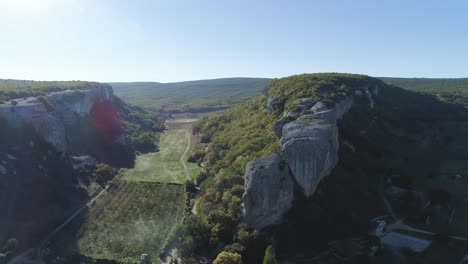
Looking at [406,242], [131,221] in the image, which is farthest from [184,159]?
[406,242]

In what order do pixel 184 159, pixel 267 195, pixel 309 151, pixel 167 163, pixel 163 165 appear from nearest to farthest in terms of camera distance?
pixel 267 195
pixel 309 151
pixel 163 165
pixel 167 163
pixel 184 159

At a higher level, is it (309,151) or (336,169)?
(309,151)

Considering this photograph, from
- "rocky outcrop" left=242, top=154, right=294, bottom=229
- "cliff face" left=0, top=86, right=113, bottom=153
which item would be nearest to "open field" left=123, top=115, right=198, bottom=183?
"cliff face" left=0, top=86, right=113, bottom=153

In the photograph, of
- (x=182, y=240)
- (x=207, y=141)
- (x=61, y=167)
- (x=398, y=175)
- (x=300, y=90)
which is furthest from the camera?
(x=207, y=141)

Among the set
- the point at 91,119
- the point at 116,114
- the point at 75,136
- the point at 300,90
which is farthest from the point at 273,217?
the point at 116,114

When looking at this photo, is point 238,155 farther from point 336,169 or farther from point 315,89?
point 315,89

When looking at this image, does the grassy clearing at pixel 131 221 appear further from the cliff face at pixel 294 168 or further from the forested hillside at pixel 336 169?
the cliff face at pixel 294 168

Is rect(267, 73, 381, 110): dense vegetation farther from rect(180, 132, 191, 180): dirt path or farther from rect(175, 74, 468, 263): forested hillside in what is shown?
rect(180, 132, 191, 180): dirt path

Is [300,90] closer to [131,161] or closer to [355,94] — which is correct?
[355,94]
